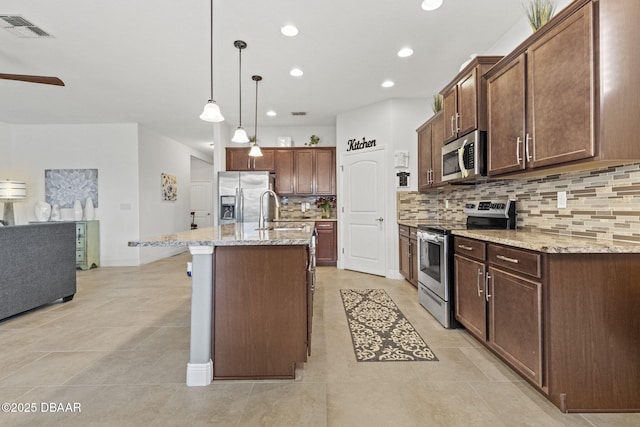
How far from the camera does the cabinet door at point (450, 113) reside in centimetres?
294

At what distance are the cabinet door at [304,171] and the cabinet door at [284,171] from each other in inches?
3.9

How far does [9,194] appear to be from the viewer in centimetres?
484

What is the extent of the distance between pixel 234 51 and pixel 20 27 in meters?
1.83

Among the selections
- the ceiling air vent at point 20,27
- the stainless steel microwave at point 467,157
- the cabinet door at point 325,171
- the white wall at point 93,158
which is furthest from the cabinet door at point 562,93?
the white wall at point 93,158

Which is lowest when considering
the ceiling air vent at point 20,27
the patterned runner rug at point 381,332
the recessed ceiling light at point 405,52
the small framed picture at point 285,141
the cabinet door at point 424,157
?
the patterned runner rug at point 381,332

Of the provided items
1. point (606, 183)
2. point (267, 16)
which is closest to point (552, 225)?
point (606, 183)

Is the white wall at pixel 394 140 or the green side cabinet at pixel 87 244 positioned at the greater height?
the white wall at pixel 394 140

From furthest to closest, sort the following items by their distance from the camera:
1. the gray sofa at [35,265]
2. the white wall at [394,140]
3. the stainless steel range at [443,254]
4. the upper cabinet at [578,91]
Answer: the white wall at [394,140], the gray sofa at [35,265], the stainless steel range at [443,254], the upper cabinet at [578,91]

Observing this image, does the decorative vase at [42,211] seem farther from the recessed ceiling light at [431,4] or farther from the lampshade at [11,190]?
the recessed ceiling light at [431,4]

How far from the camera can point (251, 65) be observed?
3.50 meters

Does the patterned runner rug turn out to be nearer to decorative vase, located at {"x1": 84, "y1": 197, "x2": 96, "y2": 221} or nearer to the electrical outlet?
the electrical outlet

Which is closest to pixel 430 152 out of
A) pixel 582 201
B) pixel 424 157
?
pixel 424 157

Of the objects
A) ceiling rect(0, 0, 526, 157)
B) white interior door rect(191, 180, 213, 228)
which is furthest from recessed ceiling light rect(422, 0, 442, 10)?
white interior door rect(191, 180, 213, 228)

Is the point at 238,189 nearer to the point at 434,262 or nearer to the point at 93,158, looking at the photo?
the point at 93,158
